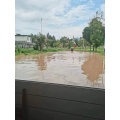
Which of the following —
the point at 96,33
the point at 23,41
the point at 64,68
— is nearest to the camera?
the point at 96,33

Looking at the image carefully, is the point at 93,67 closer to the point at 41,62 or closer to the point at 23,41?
the point at 41,62

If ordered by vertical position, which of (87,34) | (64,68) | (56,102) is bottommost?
(56,102)

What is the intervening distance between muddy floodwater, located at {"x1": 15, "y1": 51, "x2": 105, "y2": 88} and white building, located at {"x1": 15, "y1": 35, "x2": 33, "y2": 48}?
87 millimetres

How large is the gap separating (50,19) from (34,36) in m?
0.18

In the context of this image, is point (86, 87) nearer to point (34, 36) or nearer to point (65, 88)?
point (65, 88)

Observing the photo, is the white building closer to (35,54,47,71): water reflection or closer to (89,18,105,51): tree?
(35,54,47,71): water reflection

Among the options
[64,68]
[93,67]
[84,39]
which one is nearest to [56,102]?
[64,68]

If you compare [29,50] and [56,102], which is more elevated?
[29,50]

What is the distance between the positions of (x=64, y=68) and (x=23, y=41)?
0.39 metres

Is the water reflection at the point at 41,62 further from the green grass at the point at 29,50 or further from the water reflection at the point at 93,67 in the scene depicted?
the water reflection at the point at 93,67

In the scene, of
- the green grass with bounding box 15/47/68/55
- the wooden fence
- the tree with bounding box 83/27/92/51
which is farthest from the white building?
the tree with bounding box 83/27/92/51

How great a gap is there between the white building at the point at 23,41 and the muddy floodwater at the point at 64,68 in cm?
9

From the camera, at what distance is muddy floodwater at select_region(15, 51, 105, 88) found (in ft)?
4.12

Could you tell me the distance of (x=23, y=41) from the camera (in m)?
1.44
